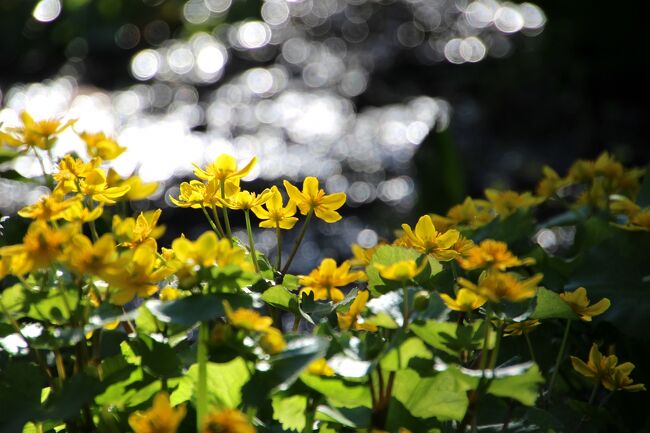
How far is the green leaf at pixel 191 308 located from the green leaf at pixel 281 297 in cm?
10

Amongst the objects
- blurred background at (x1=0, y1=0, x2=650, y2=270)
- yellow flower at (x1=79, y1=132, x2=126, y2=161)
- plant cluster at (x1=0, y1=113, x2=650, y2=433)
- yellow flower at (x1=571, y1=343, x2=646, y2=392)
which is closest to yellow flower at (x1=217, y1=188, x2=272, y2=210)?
plant cluster at (x1=0, y1=113, x2=650, y2=433)

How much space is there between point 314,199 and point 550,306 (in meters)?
0.25

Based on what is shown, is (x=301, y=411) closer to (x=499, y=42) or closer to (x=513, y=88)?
(x=513, y=88)

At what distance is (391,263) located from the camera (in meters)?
0.83

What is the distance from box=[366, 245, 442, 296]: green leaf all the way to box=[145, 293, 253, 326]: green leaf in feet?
0.56

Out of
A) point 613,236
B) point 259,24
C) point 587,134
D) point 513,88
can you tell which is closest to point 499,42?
point 513,88

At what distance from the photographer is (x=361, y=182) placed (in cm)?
345

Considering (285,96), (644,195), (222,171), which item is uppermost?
(222,171)

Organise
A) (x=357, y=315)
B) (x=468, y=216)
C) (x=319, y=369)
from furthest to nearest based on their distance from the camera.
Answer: (x=468, y=216) < (x=357, y=315) < (x=319, y=369)

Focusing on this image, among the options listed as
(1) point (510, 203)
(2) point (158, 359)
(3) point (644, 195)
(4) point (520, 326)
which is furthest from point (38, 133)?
(3) point (644, 195)

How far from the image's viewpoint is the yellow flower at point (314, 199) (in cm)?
86

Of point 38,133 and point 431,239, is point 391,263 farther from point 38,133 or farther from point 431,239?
point 38,133

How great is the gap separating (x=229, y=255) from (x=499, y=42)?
12.3 ft

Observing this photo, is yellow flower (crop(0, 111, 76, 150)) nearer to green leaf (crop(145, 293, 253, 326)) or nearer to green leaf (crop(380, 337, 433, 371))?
green leaf (crop(145, 293, 253, 326))
